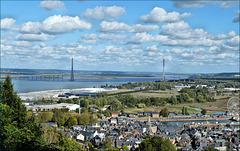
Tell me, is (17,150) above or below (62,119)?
above

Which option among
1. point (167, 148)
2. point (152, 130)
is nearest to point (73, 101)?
point (152, 130)

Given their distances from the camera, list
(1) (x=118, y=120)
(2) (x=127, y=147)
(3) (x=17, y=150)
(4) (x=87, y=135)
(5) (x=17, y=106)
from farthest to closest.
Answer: (1) (x=118, y=120) < (4) (x=87, y=135) < (2) (x=127, y=147) < (5) (x=17, y=106) < (3) (x=17, y=150)

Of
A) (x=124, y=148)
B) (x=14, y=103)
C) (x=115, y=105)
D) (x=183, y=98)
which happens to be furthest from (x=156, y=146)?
(x=183, y=98)

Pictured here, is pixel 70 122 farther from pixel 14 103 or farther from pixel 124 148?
pixel 14 103

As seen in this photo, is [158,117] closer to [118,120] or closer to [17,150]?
[118,120]

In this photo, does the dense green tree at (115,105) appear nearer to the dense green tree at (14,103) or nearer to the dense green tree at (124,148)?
the dense green tree at (124,148)

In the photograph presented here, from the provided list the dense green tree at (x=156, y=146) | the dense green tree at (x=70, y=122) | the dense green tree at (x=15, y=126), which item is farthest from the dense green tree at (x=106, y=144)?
the dense green tree at (x=15, y=126)

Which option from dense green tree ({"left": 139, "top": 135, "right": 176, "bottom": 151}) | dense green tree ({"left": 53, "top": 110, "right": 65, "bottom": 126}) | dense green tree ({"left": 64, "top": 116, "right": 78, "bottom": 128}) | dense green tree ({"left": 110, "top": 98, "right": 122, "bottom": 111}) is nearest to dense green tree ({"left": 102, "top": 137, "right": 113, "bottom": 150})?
dense green tree ({"left": 139, "top": 135, "right": 176, "bottom": 151})

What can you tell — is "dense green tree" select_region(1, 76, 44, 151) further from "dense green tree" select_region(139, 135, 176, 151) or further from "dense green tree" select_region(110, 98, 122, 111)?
"dense green tree" select_region(110, 98, 122, 111)

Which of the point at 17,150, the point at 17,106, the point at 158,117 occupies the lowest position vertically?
the point at 158,117

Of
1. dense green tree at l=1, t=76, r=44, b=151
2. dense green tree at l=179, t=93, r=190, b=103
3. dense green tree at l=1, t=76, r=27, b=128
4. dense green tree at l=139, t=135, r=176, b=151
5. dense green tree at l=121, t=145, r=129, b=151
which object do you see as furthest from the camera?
dense green tree at l=179, t=93, r=190, b=103

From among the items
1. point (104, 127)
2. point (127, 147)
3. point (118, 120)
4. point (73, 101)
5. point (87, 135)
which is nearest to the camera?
point (127, 147)
